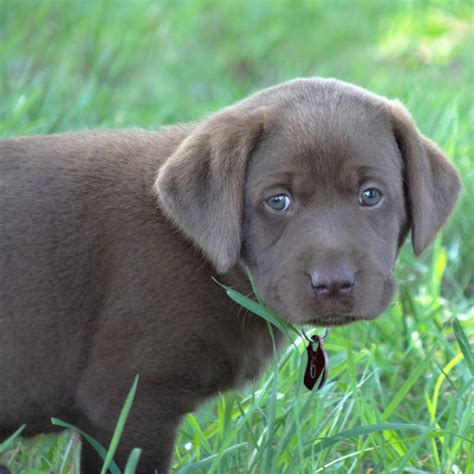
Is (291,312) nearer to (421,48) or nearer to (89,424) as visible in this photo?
(89,424)

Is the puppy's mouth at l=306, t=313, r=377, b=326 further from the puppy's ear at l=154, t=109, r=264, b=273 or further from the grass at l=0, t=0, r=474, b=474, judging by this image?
the puppy's ear at l=154, t=109, r=264, b=273

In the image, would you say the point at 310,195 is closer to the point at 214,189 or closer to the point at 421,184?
the point at 214,189

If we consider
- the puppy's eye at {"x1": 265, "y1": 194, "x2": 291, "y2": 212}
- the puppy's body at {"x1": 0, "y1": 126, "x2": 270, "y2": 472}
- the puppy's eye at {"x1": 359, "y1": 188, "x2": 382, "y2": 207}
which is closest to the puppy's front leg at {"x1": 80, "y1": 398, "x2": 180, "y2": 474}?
the puppy's body at {"x1": 0, "y1": 126, "x2": 270, "y2": 472}

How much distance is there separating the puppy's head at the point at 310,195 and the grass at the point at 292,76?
0.96ft

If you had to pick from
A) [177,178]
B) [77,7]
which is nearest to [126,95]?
[77,7]

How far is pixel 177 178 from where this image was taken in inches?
136

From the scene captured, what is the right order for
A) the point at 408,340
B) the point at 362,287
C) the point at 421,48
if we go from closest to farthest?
the point at 362,287 < the point at 408,340 < the point at 421,48

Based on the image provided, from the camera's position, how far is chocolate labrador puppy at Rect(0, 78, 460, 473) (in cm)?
336

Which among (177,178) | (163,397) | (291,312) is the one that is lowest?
(163,397)

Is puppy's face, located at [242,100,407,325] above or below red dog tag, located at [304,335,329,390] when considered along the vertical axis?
above

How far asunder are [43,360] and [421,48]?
5.46 metres

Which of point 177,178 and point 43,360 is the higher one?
point 177,178

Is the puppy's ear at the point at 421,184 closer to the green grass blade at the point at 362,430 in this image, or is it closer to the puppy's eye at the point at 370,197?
the puppy's eye at the point at 370,197

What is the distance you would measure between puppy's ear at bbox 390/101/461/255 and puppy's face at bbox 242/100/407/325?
0.16ft
